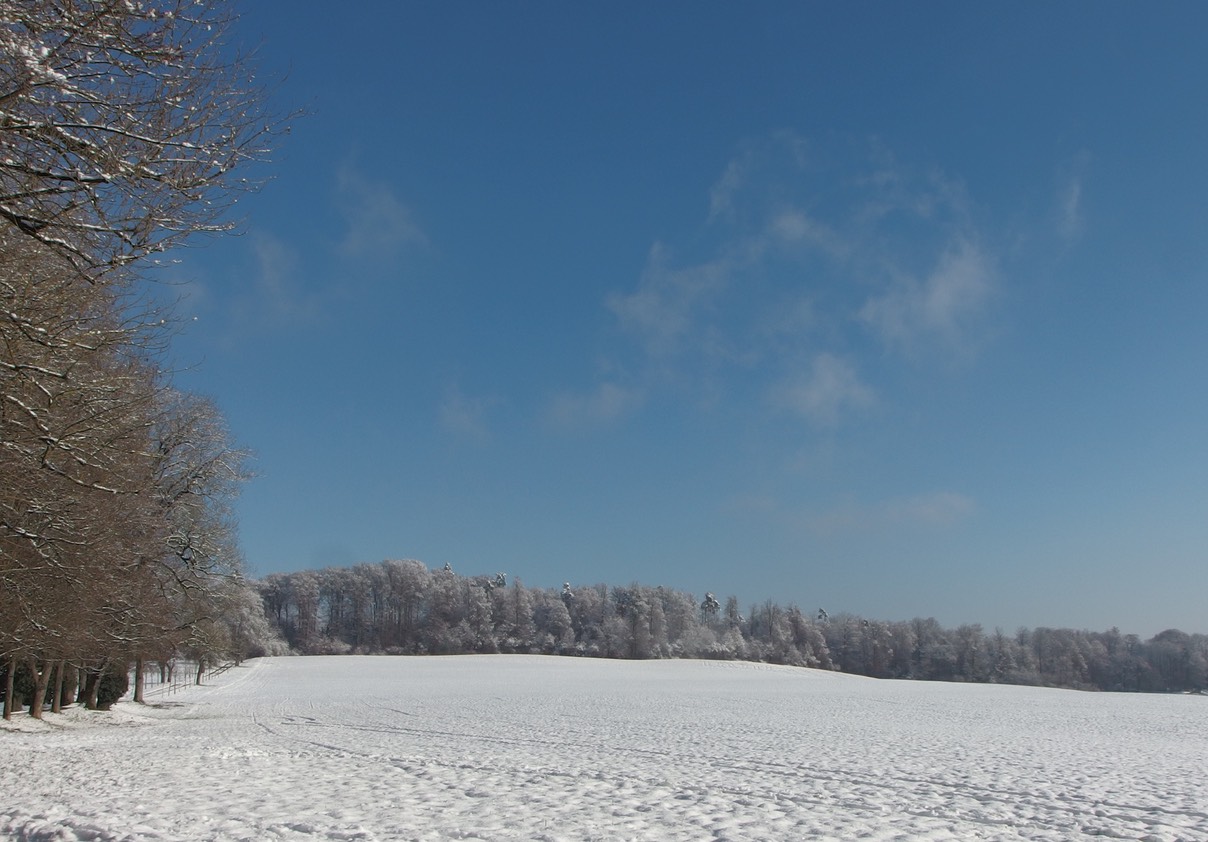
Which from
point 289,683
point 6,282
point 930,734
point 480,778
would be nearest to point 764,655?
point 289,683

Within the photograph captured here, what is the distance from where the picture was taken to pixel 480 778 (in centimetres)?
1211

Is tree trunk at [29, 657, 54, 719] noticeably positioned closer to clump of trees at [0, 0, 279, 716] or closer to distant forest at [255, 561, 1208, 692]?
clump of trees at [0, 0, 279, 716]

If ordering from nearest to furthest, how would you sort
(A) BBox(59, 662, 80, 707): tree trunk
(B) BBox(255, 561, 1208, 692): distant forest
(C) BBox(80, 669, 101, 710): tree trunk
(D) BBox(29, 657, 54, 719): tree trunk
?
(D) BBox(29, 657, 54, 719): tree trunk
(A) BBox(59, 662, 80, 707): tree trunk
(C) BBox(80, 669, 101, 710): tree trunk
(B) BBox(255, 561, 1208, 692): distant forest

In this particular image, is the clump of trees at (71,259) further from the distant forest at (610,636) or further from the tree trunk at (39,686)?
the distant forest at (610,636)

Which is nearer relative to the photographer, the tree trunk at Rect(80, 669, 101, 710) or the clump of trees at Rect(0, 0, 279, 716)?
the clump of trees at Rect(0, 0, 279, 716)

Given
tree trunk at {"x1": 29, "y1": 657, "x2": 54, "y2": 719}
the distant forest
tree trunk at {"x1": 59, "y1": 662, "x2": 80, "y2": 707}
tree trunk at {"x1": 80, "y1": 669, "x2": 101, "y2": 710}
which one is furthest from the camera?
the distant forest

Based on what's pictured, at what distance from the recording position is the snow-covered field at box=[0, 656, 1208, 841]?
867 centimetres

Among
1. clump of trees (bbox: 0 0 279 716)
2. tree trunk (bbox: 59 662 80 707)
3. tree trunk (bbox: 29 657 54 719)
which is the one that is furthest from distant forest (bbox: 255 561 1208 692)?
clump of trees (bbox: 0 0 279 716)

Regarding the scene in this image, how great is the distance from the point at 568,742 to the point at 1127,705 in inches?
1334

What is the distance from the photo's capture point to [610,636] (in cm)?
10831

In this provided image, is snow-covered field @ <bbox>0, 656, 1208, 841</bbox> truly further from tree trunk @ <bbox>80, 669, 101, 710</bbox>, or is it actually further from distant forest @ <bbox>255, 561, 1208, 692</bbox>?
distant forest @ <bbox>255, 561, 1208, 692</bbox>

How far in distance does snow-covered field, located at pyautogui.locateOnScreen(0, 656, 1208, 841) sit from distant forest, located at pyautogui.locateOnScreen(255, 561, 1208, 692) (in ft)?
259

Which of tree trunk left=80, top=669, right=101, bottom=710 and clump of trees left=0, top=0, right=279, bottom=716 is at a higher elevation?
clump of trees left=0, top=0, right=279, bottom=716

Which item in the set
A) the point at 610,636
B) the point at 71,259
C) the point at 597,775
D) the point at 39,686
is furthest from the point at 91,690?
the point at 610,636
